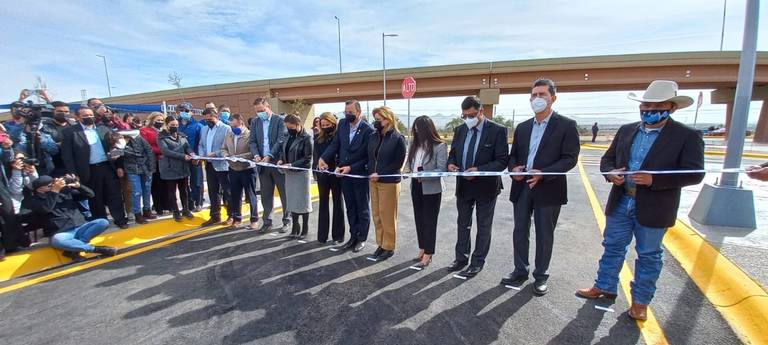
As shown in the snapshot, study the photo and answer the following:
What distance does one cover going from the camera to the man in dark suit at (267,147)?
17.8 feet

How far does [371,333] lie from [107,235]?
450cm

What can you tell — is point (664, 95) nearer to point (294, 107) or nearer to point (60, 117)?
point (60, 117)

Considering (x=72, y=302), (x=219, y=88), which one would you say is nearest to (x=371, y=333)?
(x=72, y=302)

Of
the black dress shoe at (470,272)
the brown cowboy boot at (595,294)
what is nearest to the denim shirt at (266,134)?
the black dress shoe at (470,272)

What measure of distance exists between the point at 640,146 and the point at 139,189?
6.67m

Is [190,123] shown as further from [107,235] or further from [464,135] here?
[464,135]

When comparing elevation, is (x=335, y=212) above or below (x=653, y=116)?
below

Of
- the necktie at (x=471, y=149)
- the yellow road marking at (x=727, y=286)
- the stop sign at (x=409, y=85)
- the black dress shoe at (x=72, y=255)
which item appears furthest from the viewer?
the stop sign at (x=409, y=85)

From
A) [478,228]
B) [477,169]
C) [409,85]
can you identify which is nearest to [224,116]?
[477,169]

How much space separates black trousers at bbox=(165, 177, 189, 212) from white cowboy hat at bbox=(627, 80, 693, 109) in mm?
6393

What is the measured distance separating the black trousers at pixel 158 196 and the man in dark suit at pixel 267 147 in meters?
1.96

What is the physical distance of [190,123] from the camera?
21.2 ft

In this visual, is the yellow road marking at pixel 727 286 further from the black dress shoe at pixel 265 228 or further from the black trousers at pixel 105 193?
the black trousers at pixel 105 193

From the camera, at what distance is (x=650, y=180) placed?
2.76 meters
